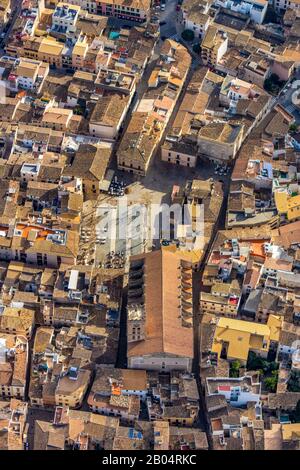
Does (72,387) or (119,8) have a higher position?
(119,8)

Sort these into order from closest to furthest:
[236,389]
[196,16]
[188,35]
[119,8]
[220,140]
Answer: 1. [236,389]
2. [220,140]
3. [196,16]
4. [188,35]
5. [119,8]

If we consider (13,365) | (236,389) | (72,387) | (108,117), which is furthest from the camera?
(108,117)

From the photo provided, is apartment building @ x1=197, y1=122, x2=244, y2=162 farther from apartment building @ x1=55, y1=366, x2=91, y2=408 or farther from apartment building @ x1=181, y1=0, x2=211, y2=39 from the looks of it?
apartment building @ x1=55, y1=366, x2=91, y2=408

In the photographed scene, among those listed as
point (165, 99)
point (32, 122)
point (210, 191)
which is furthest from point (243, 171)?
point (32, 122)

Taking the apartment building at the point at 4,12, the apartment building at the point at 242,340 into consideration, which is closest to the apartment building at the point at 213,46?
the apartment building at the point at 4,12

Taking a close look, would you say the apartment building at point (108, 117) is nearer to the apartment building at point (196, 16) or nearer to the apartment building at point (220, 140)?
the apartment building at point (220, 140)

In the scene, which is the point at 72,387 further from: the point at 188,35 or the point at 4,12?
the point at 4,12

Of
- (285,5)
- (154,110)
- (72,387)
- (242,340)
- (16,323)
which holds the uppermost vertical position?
(285,5)

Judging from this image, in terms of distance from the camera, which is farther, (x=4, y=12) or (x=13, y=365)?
(x=4, y=12)

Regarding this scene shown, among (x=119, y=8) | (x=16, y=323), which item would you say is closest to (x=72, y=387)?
(x=16, y=323)
